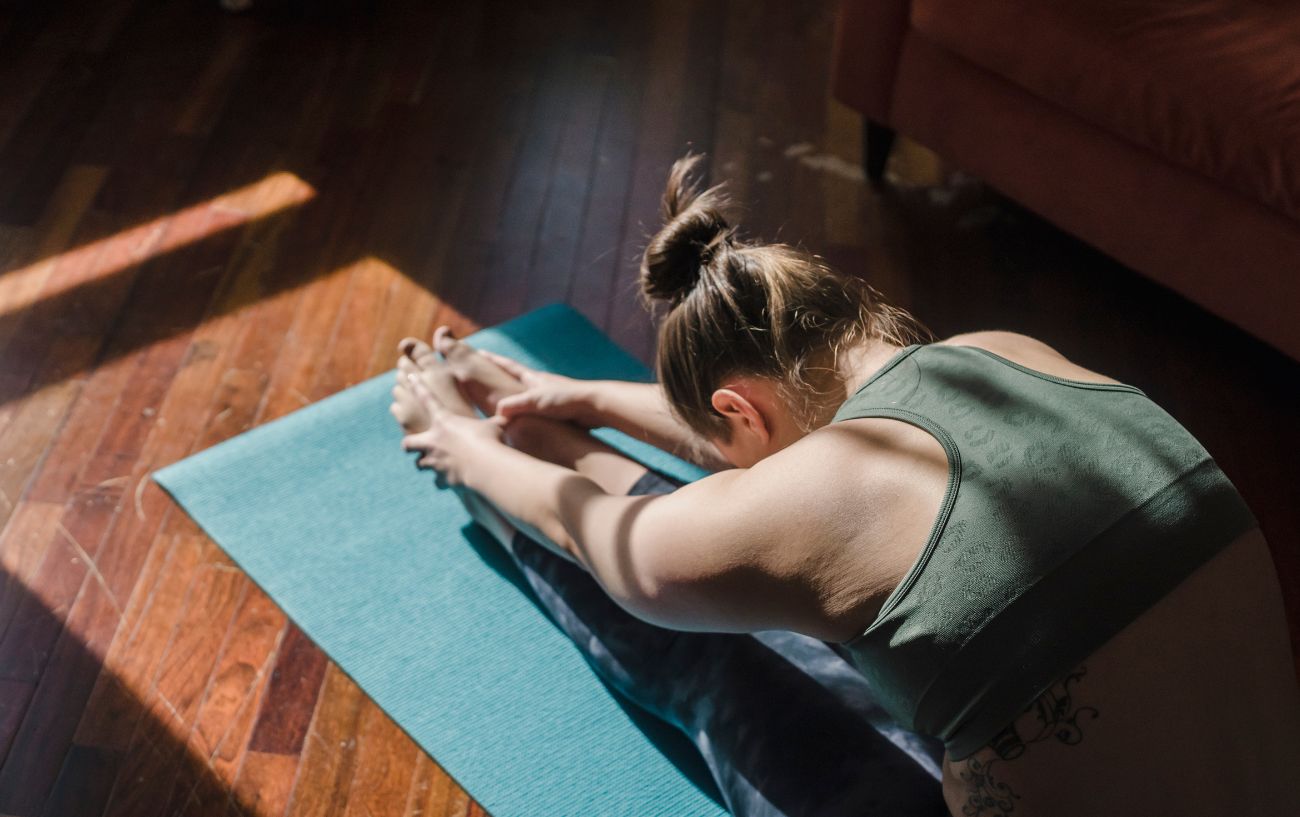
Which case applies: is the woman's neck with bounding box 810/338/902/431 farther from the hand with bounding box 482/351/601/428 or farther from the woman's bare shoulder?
the hand with bounding box 482/351/601/428

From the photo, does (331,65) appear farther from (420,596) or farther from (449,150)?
(420,596)

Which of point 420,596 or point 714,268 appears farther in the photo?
point 420,596

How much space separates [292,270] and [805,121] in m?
1.11

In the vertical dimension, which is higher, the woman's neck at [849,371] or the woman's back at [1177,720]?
the woman's neck at [849,371]

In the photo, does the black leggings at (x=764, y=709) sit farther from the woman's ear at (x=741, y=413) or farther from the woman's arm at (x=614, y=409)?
the woman's ear at (x=741, y=413)

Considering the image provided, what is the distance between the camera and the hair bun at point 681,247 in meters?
1.19

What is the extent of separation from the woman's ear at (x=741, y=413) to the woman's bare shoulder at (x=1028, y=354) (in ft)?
0.62

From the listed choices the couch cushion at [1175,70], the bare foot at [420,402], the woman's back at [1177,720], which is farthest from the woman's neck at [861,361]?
the couch cushion at [1175,70]

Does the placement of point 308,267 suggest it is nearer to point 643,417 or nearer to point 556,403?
point 556,403

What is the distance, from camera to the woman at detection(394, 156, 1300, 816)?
928 millimetres

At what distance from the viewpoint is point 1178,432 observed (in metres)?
0.99

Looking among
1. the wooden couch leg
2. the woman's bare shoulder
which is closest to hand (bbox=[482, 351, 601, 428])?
the woman's bare shoulder

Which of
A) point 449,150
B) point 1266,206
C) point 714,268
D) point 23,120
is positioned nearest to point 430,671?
point 714,268

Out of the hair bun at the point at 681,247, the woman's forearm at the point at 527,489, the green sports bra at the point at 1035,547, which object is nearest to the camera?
the green sports bra at the point at 1035,547
